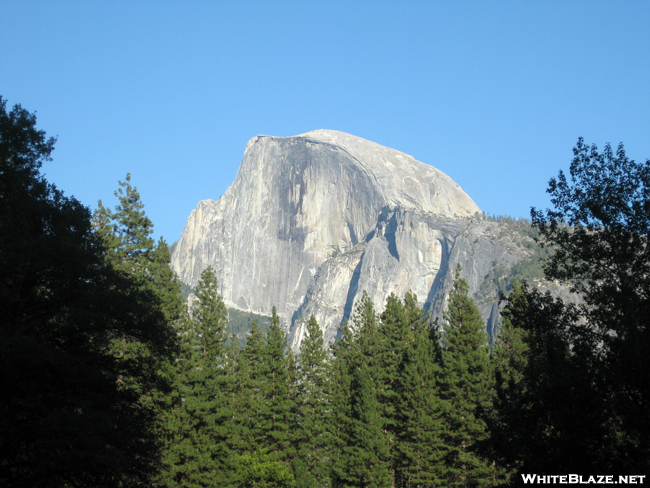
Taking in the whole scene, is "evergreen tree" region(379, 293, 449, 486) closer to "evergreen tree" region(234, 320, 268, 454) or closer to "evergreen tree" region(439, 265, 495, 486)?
"evergreen tree" region(439, 265, 495, 486)

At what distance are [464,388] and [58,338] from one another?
969 inches

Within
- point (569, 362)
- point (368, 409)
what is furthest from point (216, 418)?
point (569, 362)

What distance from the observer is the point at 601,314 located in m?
16.8

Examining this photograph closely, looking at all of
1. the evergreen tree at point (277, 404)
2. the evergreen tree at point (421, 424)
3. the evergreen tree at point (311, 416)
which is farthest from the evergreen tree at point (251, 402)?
the evergreen tree at point (421, 424)

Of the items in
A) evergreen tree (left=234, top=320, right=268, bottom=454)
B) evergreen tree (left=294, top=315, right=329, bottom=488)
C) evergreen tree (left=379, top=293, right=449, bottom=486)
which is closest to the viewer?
evergreen tree (left=379, top=293, right=449, bottom=486)

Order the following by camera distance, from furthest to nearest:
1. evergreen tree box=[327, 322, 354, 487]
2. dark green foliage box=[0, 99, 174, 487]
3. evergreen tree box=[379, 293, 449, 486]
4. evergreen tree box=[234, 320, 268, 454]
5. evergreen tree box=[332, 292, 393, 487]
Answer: evergreen tree box=[234, 320, 268, 454] → evergreen tree box=[327, 322, 354, 487] → evergreen tree box=[332, 292, 393, 487] → evergreen tree box=[379, 293, 449, 486] → dark green foliage box=[0, 99, 174, 487]

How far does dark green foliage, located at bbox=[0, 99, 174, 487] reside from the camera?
14.7 metres

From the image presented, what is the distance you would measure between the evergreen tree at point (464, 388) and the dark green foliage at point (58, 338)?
1990 centimetres

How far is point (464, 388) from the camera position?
116 feet

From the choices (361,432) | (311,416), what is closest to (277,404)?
(311,416)

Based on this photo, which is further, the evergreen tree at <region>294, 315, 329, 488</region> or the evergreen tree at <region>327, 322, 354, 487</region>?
the evergreen tree at <region>294, 315, 329, 488</region>

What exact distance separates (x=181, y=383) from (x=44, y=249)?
65.7 feet

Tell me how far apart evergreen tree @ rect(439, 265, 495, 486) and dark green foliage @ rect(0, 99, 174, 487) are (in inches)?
784

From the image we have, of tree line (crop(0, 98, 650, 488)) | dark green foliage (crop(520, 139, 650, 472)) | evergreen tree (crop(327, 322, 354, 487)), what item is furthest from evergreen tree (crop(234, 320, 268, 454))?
dark green foliage (crop(520, 139, 650, 472))
